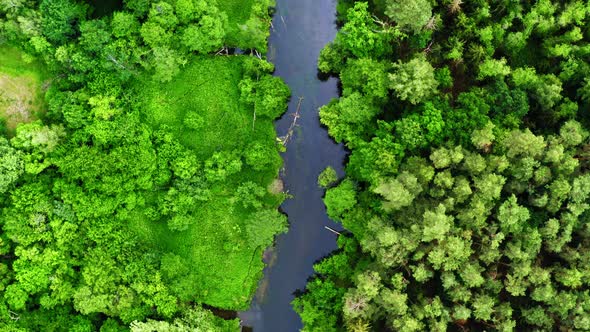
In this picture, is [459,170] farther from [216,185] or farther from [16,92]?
[16,92]

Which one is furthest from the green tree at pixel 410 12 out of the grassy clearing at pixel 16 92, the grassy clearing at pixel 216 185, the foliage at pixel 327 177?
the grassy clearing at pixel 16 92

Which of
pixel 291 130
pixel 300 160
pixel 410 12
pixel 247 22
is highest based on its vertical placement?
pixel 247 22

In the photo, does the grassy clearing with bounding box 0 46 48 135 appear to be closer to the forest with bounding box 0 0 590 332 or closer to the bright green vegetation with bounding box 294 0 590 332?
the forest with bounding box 0 0 590 332

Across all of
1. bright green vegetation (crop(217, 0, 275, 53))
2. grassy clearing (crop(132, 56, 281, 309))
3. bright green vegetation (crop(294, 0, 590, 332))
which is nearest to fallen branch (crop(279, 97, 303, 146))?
grassy clearing (crop(132, 56, 281, 309))

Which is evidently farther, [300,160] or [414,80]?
[300,160]

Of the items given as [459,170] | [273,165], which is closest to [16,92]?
[273,165]

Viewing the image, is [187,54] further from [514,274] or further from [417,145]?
[514,274]

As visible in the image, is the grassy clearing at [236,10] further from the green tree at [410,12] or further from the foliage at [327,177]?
the foliage at [327,177]
